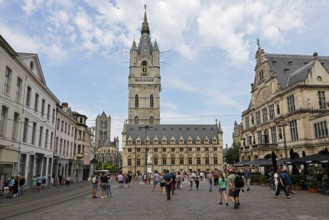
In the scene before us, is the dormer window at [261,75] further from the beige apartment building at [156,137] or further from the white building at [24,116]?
the beige apartment building at [156,137]

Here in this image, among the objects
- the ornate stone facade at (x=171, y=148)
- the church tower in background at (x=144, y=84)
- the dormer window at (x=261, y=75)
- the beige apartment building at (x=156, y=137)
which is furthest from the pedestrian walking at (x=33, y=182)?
the church tower in background at (x=144, y=84)

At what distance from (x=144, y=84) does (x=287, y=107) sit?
73815 mm

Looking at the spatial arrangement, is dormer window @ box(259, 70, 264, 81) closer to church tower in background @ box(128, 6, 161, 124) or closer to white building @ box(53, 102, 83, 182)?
white building @ box(53, 102, 83, 182)

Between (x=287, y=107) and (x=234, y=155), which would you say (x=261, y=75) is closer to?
(x=287, y=107)

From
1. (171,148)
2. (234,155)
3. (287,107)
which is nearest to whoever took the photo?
(287,107)

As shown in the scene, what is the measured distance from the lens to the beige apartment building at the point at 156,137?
89500 mm

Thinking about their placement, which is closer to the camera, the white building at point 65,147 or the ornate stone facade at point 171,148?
the white building at point 65,147

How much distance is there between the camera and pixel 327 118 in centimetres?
3369

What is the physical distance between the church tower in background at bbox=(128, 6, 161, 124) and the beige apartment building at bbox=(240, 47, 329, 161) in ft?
177

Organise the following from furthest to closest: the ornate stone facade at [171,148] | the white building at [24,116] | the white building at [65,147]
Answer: the ornate stone facade at [171,148] → the white building at [65,147] → the white building at [24,116]

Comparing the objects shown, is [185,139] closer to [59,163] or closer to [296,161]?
[59,163]

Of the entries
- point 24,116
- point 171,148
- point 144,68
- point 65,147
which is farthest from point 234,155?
point 24,116

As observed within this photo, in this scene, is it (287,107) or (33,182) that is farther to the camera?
(287,107)

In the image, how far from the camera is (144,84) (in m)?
109
